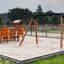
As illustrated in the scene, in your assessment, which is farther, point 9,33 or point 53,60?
point 9,33

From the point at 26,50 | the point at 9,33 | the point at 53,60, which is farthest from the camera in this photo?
the point at 9,33

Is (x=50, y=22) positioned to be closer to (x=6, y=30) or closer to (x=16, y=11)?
(x=6, y=30)

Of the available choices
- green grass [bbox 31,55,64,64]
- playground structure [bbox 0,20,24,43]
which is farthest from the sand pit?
playground structure [bbox 0,20,24,43]

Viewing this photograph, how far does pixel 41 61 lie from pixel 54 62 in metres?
0.50

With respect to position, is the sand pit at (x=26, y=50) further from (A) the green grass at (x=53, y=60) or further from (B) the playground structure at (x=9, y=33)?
(B) the playground structure at (x=9, y=33)

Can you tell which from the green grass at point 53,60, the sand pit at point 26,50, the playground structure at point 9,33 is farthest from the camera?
the playground structure at point 9,33

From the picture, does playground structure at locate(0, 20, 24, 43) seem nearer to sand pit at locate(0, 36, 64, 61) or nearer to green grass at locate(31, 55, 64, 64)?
sand pit at locate(0, 36, 64, 61)

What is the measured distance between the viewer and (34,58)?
30.5 ft

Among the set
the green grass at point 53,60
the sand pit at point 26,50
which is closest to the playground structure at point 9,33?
the sand pit at point 26,50

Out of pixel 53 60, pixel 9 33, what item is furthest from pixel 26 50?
pixel 9 33

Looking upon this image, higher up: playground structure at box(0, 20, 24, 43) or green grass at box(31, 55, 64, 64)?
playground structure at box(0, 20, 24, 43)

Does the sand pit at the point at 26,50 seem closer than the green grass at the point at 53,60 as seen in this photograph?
No

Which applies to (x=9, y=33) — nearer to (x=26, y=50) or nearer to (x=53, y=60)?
(x=26, y=50)

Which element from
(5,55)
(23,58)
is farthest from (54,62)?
(5,55)
